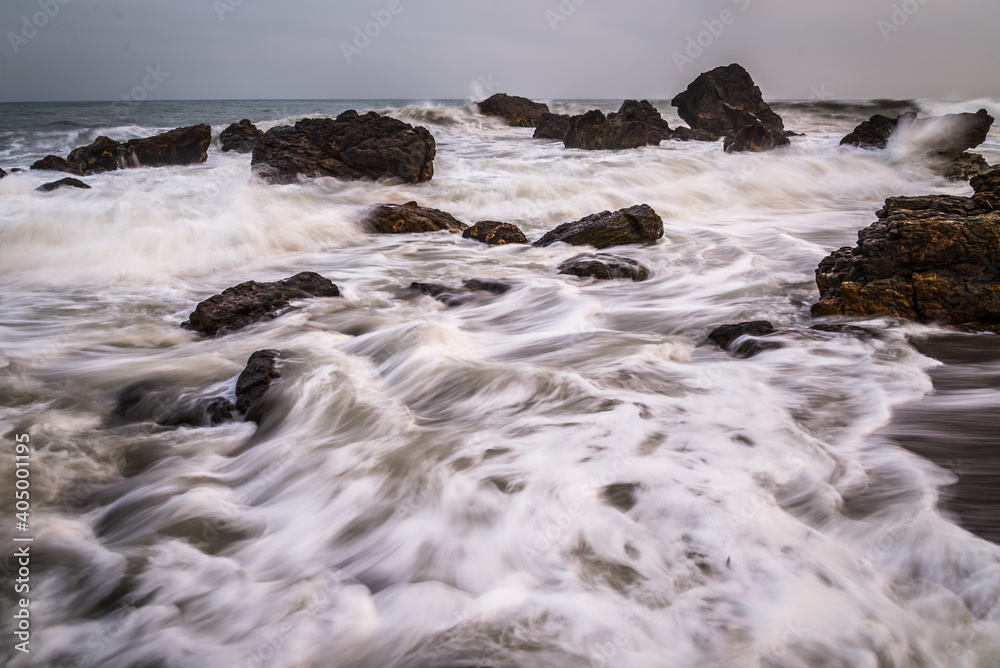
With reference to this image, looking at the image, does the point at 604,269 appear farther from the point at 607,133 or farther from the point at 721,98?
the point at 721,98

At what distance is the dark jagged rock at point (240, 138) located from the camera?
22281 mm

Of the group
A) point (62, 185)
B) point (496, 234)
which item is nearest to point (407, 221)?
point (496, 234)

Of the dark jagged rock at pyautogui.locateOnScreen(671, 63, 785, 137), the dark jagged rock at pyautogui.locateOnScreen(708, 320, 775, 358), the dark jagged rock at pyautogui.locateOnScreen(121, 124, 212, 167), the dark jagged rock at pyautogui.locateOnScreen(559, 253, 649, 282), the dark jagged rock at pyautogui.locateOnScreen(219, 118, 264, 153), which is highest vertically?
the dark jagged rock at pyautogui.locateOnScreen(671, 63, 785, 137)

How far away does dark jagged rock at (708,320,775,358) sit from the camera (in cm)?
424

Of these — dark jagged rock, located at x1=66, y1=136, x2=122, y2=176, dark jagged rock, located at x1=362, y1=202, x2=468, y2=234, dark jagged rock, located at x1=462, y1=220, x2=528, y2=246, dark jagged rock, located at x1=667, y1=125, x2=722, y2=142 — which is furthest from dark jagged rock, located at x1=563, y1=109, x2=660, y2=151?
dark jagged rock, located at x1=66, y1=136, x2=122, y2=176

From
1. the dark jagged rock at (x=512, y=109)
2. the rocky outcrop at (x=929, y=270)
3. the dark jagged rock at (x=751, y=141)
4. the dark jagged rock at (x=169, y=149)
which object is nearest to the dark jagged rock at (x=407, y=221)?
the rocky outcrop at (x=929, y=270)

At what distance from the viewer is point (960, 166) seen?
14273 mm

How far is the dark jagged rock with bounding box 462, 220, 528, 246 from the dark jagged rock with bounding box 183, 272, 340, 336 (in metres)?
3.19

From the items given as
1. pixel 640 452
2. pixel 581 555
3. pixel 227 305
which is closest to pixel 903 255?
pixel 640 452

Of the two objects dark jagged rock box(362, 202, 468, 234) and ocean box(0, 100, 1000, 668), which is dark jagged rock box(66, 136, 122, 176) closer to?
dark jagged rock box(362, 202, 468, 234)

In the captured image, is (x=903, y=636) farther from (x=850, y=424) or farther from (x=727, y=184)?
(x=727, y=184)

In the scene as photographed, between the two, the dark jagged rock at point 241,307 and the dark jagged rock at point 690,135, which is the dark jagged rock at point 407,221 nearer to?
the dark jagged rock at point 241,307

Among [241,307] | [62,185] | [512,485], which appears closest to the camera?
[512,485]

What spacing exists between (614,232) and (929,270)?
4.18 metres
